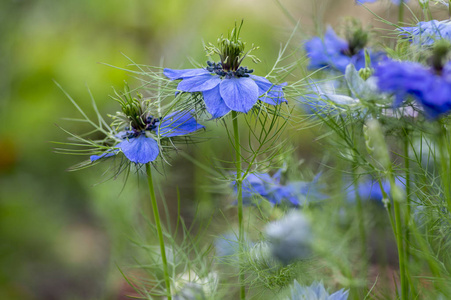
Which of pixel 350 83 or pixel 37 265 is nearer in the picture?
pixel 350 83

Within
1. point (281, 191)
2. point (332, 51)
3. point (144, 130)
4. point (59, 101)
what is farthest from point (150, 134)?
point (59, 101)

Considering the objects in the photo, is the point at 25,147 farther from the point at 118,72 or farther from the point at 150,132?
the point at 150,132

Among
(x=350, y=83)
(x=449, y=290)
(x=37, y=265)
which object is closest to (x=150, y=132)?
(x=350, y=83)

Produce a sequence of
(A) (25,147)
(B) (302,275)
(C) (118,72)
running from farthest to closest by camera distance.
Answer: (A) (25,147), (C) (118,72), (B) (302,275)

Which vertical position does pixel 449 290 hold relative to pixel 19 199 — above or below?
below

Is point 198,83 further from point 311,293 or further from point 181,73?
point 311,293

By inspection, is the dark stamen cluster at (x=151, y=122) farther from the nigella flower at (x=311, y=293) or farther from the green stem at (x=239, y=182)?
the nigella flower at (x=311, y=293)
